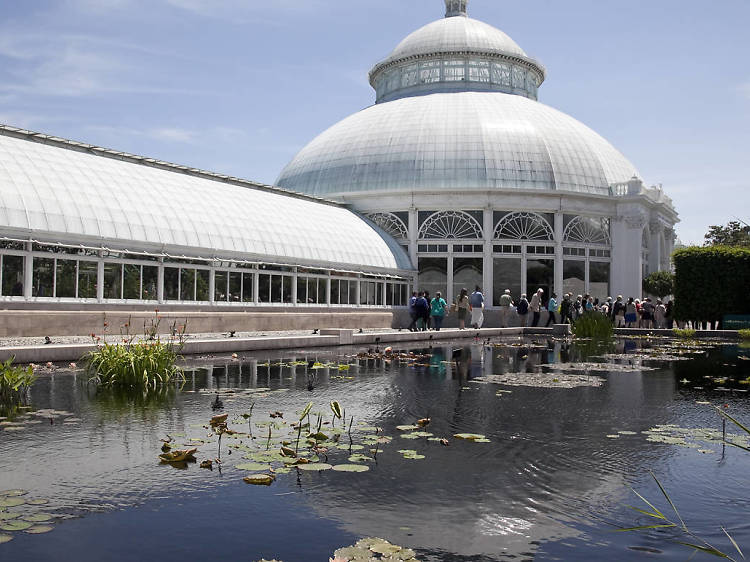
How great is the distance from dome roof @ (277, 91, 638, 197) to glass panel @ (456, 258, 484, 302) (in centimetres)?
473

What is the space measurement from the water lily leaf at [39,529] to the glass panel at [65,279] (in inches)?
859

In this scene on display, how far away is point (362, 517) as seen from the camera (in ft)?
17.6

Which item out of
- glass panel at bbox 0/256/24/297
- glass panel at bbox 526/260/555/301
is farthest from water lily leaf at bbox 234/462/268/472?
glass panel at bbox 526/260/555/301

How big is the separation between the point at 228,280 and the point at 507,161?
72.8 ft

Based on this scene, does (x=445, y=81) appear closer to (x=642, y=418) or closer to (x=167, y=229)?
(x=167, y=229)

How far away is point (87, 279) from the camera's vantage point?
26203mm

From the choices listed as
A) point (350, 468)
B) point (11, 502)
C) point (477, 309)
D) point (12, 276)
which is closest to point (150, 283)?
point (12, 276)

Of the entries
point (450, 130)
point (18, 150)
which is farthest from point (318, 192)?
point (18, 150)

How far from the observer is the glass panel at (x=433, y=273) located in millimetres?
48062

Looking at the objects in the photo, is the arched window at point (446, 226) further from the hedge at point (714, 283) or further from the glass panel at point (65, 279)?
the glass panel at point (65, 279)

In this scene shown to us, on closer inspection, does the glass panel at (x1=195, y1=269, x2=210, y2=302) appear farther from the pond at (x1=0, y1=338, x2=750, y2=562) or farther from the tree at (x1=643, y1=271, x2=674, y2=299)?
the tree at (x1=643, y1=271, x2=674, y2=299)

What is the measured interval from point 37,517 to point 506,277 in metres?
44.2

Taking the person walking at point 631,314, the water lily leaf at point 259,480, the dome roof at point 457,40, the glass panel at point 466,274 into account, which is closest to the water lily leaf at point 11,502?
the water lily leaf at point 259,480

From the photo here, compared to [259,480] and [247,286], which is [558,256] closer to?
[247,286]
